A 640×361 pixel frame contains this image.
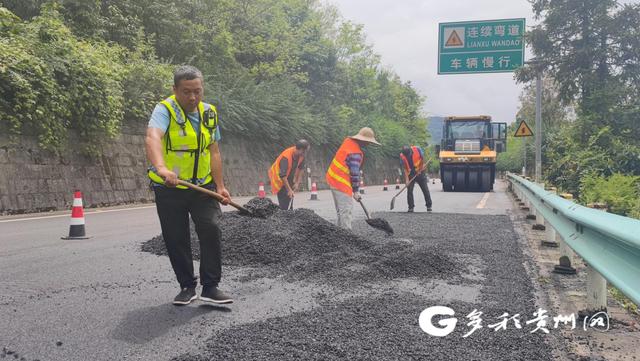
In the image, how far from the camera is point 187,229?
3.97m

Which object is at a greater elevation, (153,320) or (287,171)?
(287,171)

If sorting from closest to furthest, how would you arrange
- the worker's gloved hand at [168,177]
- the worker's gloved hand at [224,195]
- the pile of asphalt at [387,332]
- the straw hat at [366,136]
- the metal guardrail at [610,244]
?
the metal guardrail at [610,244] < the pile of asphalt at [387,332] < the worker's gloved hand at [168,177] < the worker's gloved hand at [224,195] < the straw hat at [366,136]

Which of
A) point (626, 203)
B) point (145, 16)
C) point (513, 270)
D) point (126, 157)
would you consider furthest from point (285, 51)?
point (513, 270)

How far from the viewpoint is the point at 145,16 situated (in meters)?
21.8

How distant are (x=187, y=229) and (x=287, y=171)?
5397 millimetres

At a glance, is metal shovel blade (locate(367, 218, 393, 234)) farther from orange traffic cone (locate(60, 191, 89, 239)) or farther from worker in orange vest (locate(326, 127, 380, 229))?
orange traffic cone (locate(60, 191, 89, 239))

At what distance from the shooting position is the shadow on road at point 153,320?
3207mm

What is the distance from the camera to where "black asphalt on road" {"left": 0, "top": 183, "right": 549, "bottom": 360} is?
294 centimetres

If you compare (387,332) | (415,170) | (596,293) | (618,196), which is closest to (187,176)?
(387,332)

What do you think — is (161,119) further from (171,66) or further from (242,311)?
(171,66)

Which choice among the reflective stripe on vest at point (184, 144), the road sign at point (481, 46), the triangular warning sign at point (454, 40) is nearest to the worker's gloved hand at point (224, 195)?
the reflective stripe on vest at point (184, 144)

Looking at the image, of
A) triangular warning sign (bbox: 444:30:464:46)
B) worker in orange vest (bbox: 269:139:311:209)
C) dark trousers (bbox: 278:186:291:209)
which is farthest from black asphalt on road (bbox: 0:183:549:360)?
triangular warning sign (bbox: 444:30:464:46)

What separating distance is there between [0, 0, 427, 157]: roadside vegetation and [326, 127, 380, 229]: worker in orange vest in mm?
7035

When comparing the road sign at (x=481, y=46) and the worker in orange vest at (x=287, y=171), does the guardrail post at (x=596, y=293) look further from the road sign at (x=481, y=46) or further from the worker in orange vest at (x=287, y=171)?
the road sign at (x=481, y=46)
